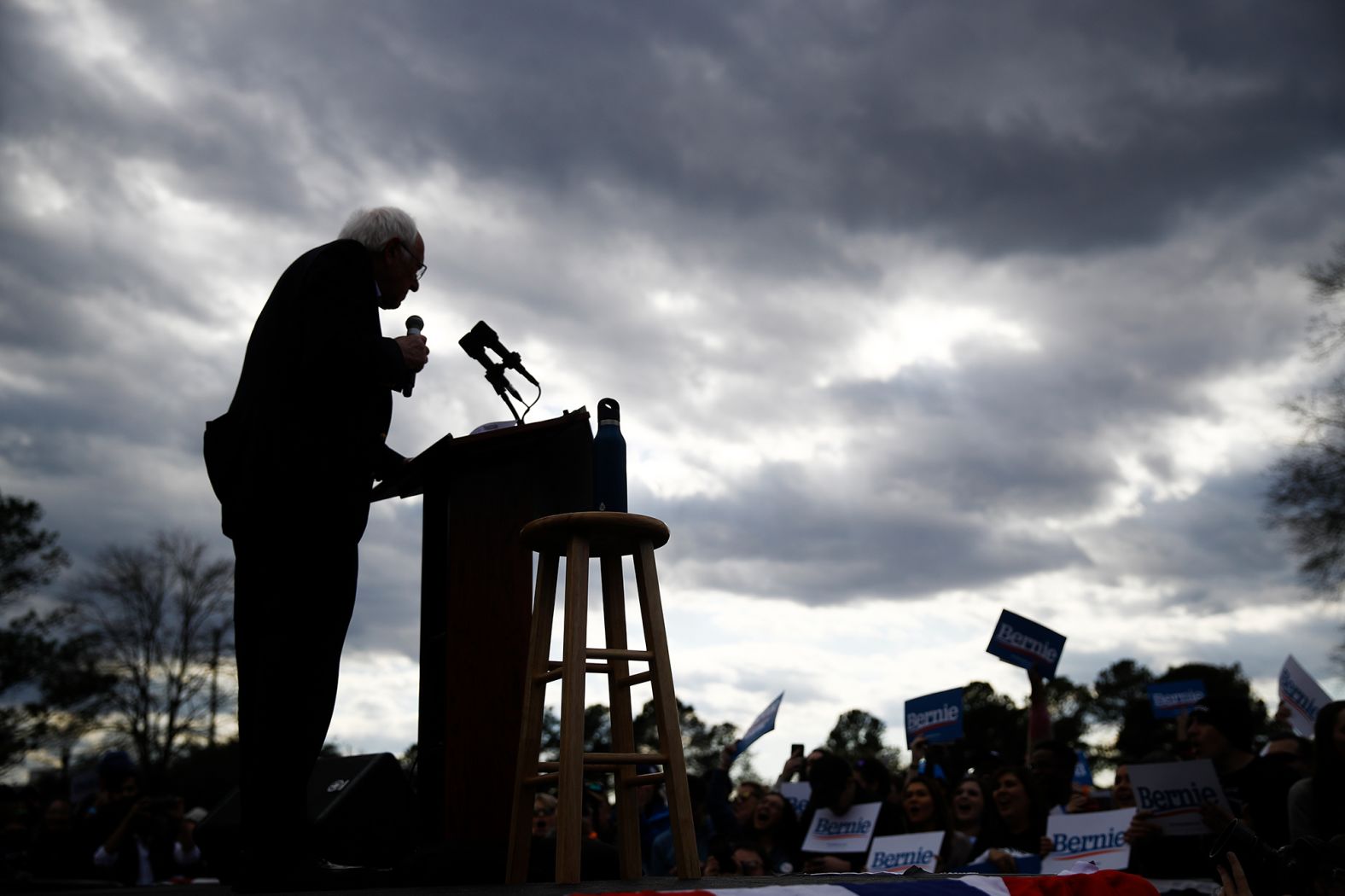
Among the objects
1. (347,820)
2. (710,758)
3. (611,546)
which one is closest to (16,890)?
(347,820)

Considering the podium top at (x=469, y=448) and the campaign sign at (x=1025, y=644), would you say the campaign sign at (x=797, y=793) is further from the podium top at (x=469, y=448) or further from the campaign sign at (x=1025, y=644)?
the podium top at (x=469, y=448)

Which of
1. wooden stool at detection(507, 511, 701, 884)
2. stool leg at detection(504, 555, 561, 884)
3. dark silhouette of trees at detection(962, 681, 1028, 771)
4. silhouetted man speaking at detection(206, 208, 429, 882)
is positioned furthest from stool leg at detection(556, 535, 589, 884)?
dark silhouette of trees at detection(962, 681, 1028, 771)

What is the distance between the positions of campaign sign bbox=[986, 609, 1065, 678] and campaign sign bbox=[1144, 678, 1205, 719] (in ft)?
4.71

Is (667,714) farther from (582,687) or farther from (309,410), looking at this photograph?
(309,410)

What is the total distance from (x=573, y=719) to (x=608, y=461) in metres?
0.73

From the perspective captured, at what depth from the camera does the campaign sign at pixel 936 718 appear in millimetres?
8367

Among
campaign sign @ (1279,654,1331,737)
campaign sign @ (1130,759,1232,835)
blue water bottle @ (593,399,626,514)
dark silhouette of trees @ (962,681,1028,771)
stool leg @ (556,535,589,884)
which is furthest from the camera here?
dark silhouette of trees @ (962,681,1028,771)

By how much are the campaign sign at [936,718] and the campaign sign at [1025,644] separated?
1.04 metres

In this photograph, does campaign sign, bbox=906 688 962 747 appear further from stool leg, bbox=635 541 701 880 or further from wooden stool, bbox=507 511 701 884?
stool leg, bbox=635 541 701 880

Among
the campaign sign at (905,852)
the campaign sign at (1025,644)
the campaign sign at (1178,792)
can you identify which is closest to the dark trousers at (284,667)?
the campaign sign at (1178,792)

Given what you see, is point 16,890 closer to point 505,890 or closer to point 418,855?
point 418,855

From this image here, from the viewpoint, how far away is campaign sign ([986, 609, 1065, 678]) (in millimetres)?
7305

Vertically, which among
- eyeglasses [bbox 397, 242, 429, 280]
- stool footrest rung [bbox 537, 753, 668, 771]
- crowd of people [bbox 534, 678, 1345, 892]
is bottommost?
crowd of people [bbox 534, 678, 1345, 892]

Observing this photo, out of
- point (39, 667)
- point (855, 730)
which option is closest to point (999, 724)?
point (855, 730)
